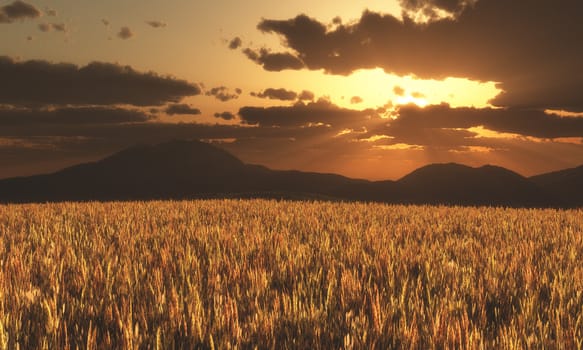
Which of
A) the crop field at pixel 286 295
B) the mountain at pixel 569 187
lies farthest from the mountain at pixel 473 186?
the crop field at pixel 286 295

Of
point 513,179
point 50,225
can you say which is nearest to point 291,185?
point 513,179

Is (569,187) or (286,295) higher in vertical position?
(569,187)

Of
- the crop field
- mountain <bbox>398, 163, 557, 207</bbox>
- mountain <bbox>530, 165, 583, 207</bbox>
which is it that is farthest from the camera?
mountain <bbox>530, 165, 583, 207</bbox>

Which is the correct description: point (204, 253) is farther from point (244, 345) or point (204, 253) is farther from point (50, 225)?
point (50, 225)

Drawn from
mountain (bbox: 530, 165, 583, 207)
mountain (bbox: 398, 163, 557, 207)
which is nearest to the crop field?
mountain (bbox: 398, 163, 557, 207)

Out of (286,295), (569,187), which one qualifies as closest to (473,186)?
(569,187)

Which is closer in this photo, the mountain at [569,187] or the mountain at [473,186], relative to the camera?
the mountain at [473,186]

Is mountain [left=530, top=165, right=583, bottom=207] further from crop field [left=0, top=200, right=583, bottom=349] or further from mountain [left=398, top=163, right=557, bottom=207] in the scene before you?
crop field [left=0, top=200, right=583, bottom=349]

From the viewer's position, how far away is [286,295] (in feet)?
11.8

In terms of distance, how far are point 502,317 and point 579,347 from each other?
94 centimetres

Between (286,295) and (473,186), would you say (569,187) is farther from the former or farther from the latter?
(286,295)

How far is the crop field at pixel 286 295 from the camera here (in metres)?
2.69

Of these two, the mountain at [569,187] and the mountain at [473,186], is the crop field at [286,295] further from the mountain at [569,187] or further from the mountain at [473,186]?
the mountain at [569,187]

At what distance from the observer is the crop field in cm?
269
